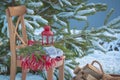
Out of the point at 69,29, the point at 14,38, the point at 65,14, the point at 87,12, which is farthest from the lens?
the point at 69,29

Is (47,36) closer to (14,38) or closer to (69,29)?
(14,38)

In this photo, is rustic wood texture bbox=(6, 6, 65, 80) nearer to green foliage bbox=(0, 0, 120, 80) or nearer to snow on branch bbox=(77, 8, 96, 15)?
green foliage bbox=(0, 0, 120, 80)

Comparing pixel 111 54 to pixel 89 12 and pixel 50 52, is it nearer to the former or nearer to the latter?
pixel 89 12

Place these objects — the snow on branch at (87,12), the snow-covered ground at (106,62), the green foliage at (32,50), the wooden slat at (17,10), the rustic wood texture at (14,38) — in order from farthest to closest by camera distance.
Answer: the snow-covered ground at (106,62)
the snow on branch at (87,12)
the wooden slat at (17,10)
the rustic wood texture at (14,38)
the green foliage at (32,50)

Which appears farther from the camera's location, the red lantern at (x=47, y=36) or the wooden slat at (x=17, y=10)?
the wooden slat at (x=17, y=10)

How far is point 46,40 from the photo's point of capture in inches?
103

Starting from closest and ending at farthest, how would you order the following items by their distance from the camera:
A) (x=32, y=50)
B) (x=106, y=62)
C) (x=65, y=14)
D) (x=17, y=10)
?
(x=32, y=50)
(x=17, y=10)
(x=65, y=14)
(x=106, y=62)

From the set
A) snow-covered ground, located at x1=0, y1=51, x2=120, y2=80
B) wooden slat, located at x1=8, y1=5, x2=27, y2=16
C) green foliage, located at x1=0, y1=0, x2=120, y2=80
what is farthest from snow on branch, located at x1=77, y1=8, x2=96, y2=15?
snow-covered ground, located at x1=0, y1=51, x2=120, y2=80

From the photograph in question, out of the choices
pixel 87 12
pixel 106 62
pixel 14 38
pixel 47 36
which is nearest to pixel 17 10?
pixel 14 38

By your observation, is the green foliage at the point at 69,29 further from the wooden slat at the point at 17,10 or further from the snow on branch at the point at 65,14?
the wooden slat at the point at 17,10

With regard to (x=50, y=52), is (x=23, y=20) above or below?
above

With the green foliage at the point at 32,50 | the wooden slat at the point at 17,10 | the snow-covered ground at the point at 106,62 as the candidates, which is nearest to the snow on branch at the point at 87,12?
the wooden slat at the point at 17,10

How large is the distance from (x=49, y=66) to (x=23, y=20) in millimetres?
559

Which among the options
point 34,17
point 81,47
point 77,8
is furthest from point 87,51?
point 34,17
